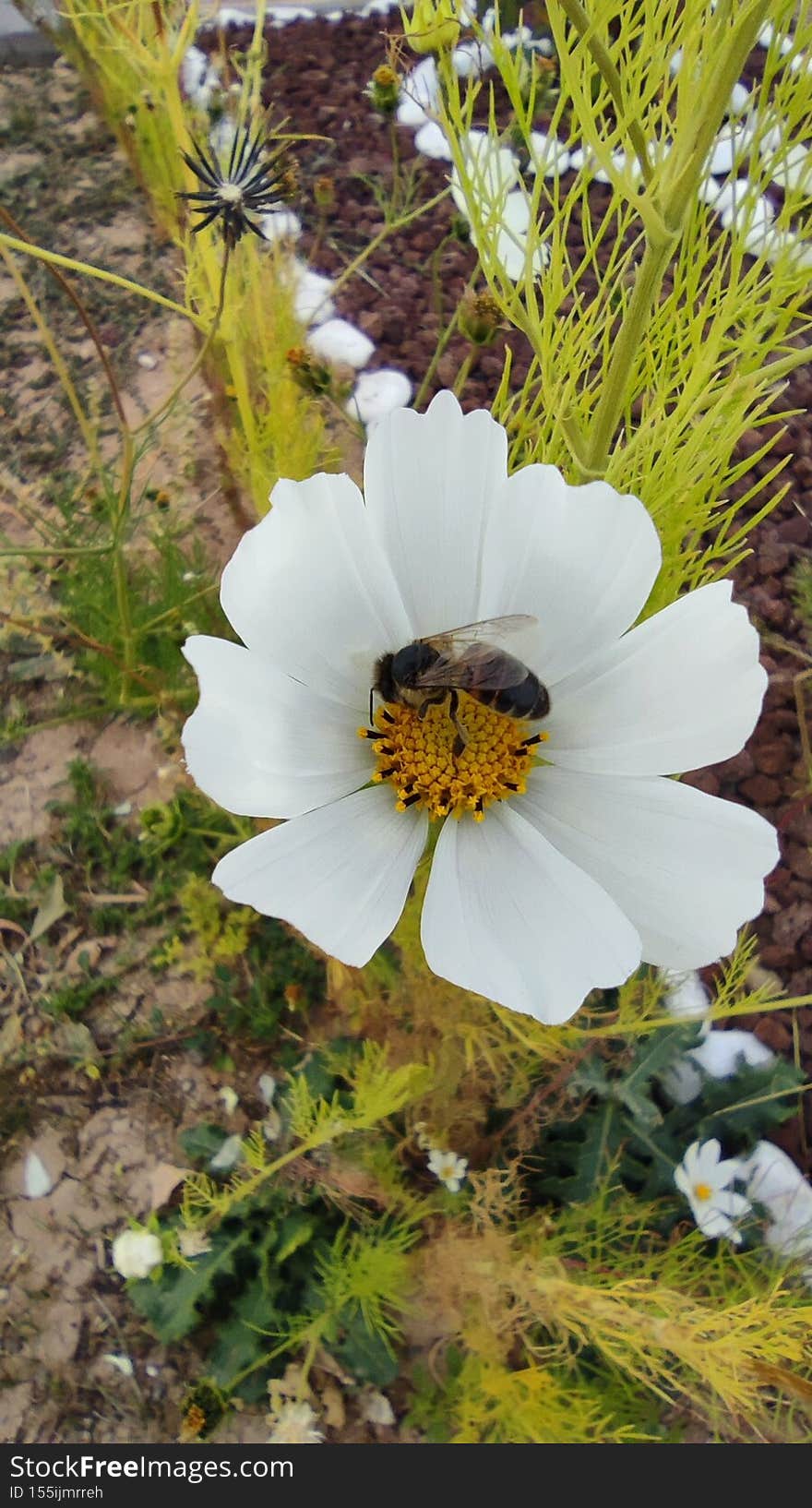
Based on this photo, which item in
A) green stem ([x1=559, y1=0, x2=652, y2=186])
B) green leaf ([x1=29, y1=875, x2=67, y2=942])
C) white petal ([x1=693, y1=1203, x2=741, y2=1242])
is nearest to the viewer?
green stem ([x1=559, y1=0, x2=652, y2=186])

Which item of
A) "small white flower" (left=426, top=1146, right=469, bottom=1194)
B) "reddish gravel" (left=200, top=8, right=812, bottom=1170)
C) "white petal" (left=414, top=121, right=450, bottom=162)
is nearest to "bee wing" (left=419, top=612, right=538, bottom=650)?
"reddish gravel" (left=200, top=8, right=812, bottom=1170)

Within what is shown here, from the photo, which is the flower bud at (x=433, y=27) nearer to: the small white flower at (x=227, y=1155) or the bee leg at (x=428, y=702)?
the bee leg at (x=428, y=702)

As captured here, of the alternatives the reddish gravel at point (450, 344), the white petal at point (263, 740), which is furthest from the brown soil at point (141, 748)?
the white petal at point (263, 740)

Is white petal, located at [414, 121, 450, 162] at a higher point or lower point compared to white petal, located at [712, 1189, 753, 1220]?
higher

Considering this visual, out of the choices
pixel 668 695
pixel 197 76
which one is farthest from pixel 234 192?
pixel 197 76

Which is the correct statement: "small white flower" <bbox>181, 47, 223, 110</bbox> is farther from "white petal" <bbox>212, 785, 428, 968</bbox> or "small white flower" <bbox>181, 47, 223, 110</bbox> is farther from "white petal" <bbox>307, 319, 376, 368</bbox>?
"white petal" <bbox>212, 785, 428, 968</bbox>
